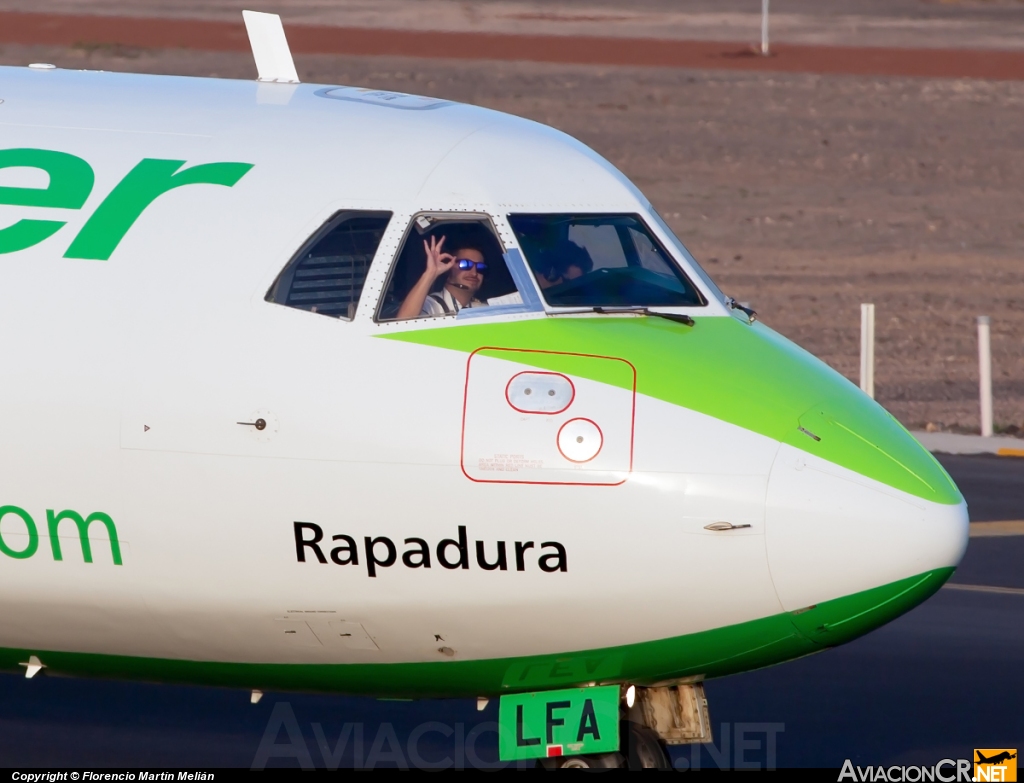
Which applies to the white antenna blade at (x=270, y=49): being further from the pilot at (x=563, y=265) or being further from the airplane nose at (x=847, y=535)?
the airplane nose at (x=847, y=535)

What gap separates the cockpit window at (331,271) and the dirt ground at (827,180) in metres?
14.5

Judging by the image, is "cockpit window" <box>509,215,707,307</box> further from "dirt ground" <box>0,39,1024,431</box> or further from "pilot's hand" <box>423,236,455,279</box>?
"dirt ground" <box>0,39,1024,431</box>

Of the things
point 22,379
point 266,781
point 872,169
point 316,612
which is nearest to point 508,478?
point 316,612

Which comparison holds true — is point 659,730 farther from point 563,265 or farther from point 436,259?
point 436,259

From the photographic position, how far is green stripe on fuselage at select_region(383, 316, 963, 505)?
818 centimetres

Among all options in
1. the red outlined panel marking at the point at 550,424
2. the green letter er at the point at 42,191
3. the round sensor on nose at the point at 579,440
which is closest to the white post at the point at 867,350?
the red outlined panel marking at the point at 550,424

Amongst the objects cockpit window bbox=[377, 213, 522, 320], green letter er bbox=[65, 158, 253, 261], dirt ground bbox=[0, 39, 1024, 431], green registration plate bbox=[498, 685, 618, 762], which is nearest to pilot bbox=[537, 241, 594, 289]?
cockpit window bbox=[377, 213, 522, 320]

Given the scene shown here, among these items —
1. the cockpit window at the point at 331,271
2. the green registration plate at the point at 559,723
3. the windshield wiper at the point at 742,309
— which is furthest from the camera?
the windshield wiper at the point at 742,309

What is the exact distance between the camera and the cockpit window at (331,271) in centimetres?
846

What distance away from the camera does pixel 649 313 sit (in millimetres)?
8633

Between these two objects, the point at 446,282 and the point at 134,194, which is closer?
the point at 446,282

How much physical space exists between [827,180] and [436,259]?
104 feet

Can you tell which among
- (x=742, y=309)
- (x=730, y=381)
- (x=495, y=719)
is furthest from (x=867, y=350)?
(x=730, y=381)

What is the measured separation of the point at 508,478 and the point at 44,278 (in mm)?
2740
